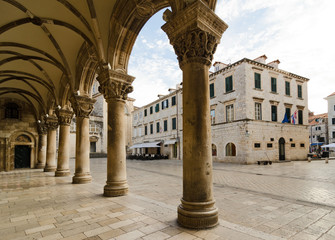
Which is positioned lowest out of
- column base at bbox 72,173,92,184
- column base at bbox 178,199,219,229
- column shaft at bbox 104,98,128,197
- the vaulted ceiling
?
column base at bbox 72,173,92,184

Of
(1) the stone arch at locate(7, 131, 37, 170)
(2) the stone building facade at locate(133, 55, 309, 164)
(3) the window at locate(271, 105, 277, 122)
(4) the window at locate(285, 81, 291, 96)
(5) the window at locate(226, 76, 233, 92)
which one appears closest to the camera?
(1) the stone arch at locate(7, 131, 37, 170)

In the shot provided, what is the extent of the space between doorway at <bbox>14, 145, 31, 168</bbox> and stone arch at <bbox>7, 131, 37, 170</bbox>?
259mm

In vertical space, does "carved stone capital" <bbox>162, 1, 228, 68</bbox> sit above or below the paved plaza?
above

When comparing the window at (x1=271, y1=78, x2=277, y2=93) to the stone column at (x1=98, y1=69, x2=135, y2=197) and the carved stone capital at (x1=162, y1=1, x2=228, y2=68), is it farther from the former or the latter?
the carved stone capital at (x1=162, y1=1, x2=228, y2=68)

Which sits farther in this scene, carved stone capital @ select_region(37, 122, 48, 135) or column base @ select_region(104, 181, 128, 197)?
carved stone capital @ select_region(37, 122, 48, 135)

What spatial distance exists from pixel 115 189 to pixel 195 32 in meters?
4.20

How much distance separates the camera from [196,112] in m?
3.15

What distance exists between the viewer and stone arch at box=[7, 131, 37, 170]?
14.7 m

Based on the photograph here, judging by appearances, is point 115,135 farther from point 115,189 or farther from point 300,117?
point 300,117

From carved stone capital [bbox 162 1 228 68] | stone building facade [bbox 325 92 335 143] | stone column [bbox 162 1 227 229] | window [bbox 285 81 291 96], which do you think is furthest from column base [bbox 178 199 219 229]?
stone building facade [bbox 325 92 335 143]

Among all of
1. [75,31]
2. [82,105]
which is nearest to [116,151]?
[82,105]

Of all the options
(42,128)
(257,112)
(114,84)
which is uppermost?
(257,112)

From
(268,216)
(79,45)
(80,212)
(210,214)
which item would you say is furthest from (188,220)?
(79,45)

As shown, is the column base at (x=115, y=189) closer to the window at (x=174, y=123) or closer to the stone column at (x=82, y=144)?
the stone column at (x=82, y=144)
